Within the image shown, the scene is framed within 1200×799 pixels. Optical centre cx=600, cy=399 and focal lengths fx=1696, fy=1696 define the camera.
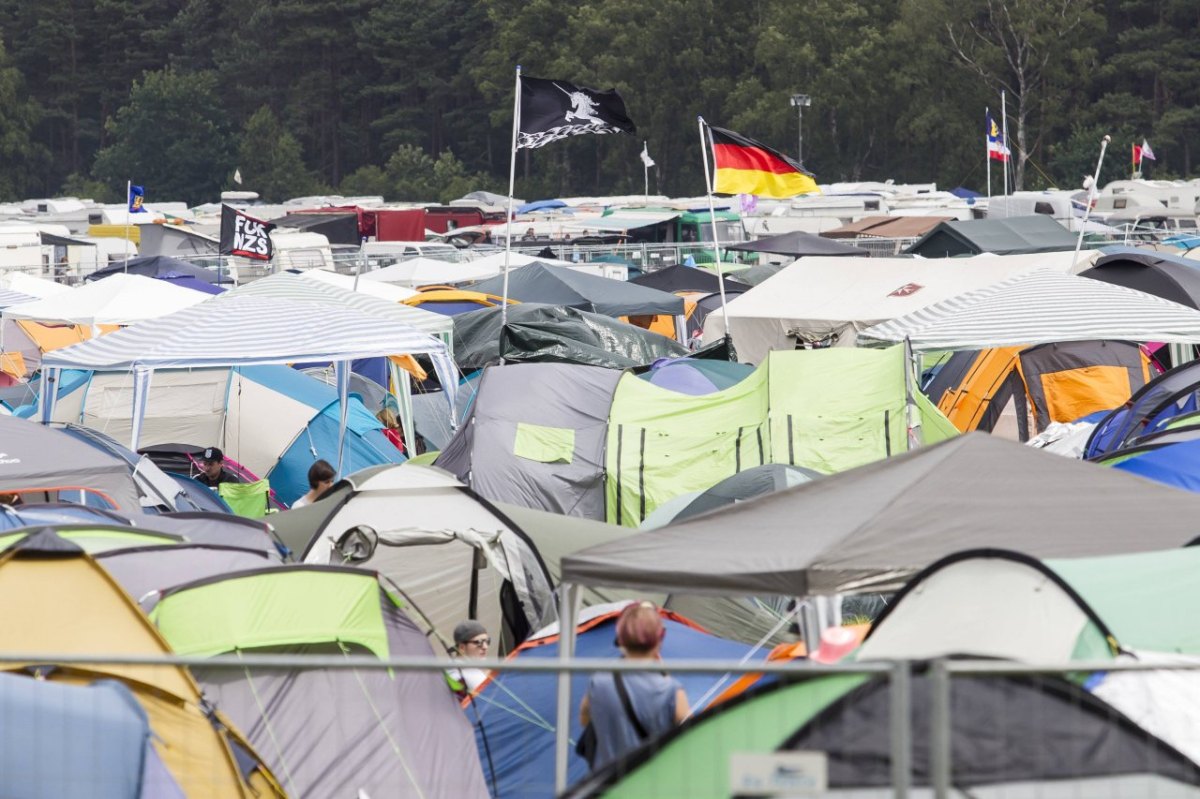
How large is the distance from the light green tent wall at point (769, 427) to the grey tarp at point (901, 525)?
563cm

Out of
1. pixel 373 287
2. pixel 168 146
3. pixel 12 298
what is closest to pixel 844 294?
pixel 373 287

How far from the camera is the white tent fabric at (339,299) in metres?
15.2

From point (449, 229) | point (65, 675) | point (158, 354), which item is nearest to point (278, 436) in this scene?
point (158, 354)

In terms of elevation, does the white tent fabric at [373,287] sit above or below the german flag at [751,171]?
below

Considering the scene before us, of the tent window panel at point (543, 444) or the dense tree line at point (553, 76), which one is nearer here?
the tent window panel at point (543, 444)

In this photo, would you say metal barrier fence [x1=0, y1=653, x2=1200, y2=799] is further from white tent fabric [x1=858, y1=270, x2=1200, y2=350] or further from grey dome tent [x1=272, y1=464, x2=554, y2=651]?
white tent fabric [x1=858, y1=270, x2=1200, y2=350]

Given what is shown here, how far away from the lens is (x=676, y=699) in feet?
17.9

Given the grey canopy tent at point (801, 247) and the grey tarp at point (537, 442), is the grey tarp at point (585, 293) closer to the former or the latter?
the grey canopy tent at point (801, 247)

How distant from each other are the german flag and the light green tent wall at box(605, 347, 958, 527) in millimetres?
3470

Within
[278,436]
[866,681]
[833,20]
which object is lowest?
[278,436]

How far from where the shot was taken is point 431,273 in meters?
29.2

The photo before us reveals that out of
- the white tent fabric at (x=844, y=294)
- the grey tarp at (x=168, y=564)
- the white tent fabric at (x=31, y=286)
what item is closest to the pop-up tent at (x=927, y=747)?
the grey tarp at (x=168, y=564)

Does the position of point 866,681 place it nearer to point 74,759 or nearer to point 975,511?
point 975,511

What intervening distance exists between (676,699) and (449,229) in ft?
162
